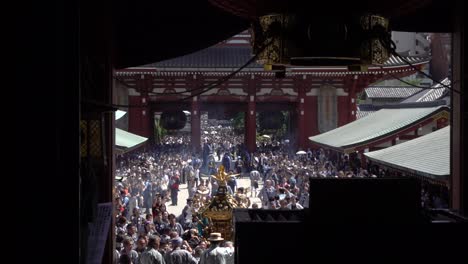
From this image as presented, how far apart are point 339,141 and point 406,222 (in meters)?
16.8

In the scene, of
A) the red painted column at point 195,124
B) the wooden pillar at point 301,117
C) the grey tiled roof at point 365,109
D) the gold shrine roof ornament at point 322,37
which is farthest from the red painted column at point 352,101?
the gold shrine roof ornament at point 322,37

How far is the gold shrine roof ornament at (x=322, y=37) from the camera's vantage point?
5.08 metres

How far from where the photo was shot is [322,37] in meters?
5.06

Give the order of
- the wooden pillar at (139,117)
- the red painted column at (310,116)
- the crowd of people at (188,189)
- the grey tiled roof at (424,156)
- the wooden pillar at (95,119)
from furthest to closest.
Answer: the red painted column at (310,116) → the wooden pillar at (139,117) → the grey tiled roof at (424,156) → the crowd of people at (188,189) → the wooden pillar at (95,119)

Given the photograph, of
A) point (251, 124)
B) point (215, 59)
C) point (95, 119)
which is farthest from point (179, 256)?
point (215, 59)

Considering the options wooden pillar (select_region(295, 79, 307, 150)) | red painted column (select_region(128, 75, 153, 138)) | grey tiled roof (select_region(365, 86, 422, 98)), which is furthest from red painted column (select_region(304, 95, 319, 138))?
grey tiled roof (select_region(365, 86, 422, 98))

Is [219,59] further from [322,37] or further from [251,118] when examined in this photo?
[322,37]

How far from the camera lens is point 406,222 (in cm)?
501

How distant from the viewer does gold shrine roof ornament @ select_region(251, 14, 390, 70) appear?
5078 millimetres

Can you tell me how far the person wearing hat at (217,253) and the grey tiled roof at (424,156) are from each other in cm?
417

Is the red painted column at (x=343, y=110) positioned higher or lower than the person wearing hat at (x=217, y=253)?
higher

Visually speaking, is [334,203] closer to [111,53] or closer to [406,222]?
[406,222]

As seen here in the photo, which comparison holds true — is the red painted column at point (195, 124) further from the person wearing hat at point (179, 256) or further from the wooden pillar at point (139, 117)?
the person wearing hat at point (179, 256)

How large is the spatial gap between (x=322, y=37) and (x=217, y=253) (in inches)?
128
